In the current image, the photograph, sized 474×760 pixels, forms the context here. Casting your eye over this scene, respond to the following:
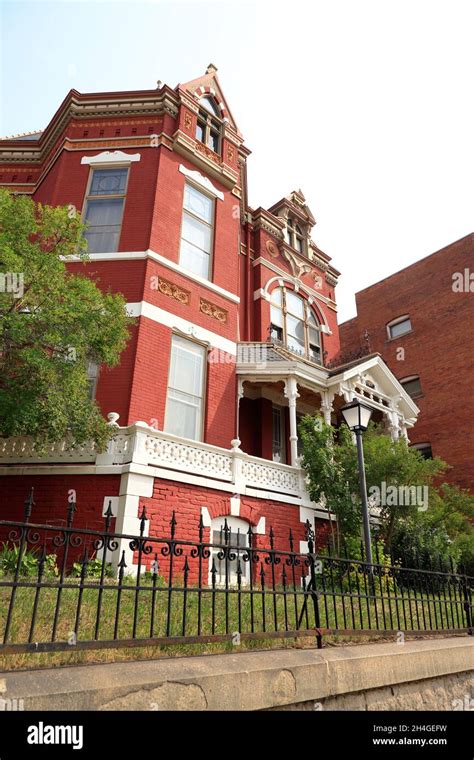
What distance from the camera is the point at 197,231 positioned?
15.0 meters

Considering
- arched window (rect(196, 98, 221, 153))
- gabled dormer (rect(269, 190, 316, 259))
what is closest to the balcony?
arched window (rect(196, 98, 221, 153))

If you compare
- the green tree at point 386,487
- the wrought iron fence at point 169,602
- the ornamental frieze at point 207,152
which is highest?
Answer: the ornamental frieze at point 207,152

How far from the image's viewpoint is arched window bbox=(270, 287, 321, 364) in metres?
18.5

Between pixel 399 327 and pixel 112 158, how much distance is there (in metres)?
18.1

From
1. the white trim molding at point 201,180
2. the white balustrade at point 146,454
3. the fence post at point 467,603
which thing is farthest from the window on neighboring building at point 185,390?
the fence post at point 467,603

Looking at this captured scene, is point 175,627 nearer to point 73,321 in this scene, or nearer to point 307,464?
point 73,321

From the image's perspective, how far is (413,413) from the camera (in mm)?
18688

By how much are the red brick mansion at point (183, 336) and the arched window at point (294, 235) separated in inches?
50.5

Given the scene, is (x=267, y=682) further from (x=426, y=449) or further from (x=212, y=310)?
(x=426, y=449)

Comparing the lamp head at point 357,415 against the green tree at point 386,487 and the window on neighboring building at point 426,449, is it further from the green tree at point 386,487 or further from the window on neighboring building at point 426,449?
the window on neighboring building at point 426,449

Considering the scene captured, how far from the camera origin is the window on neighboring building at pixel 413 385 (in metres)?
24.2

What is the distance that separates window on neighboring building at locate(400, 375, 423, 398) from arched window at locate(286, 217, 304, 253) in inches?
352

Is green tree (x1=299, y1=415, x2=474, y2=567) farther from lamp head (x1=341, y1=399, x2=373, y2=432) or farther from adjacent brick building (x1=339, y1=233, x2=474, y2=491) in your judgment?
adjacent brick building (x1=339, y1=233, x2=474, y2=491)
